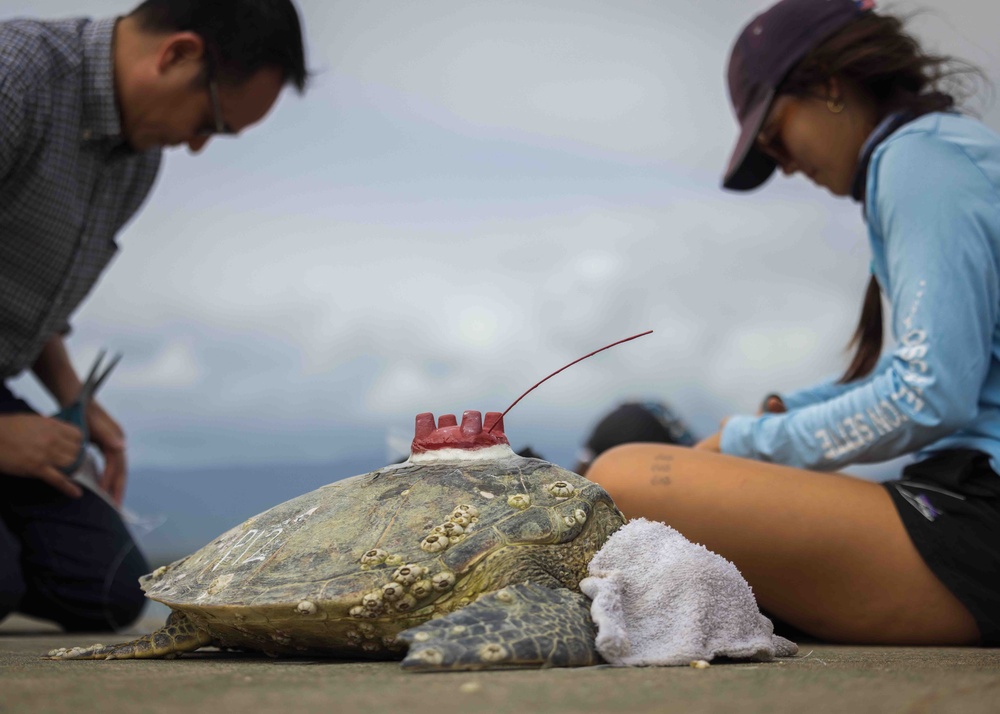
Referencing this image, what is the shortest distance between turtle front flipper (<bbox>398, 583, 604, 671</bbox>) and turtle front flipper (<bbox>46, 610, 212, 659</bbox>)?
22.8 inches

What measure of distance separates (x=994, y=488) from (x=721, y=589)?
31.8 inches

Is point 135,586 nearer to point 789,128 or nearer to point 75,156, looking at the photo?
point 75,156

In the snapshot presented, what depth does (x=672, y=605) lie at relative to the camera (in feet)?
4.23

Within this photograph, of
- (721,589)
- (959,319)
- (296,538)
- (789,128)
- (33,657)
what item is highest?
(789,128)

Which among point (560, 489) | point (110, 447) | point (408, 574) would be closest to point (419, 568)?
point (408, 574)

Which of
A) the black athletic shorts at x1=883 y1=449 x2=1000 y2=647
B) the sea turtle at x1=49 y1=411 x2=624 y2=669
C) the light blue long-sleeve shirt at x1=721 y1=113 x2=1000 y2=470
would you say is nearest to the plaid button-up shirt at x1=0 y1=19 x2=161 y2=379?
the sea turtle at x1=49 y1=411 x2=624 y2=669

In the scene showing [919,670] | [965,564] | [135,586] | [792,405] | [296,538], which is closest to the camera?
[919,670]

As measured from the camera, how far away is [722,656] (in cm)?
130

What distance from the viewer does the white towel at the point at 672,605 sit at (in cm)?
123

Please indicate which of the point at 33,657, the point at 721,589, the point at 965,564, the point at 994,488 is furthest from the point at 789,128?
the point at 33,657

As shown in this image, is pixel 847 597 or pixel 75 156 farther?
pixel 75 156

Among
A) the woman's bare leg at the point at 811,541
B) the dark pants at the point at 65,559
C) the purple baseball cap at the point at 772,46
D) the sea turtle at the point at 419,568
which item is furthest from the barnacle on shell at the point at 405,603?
the dark pants at the point at 65,559

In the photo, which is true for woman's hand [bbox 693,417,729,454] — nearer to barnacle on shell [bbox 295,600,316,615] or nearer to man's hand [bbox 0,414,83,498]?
barnacle on shell [bbox 295,600,316,615]

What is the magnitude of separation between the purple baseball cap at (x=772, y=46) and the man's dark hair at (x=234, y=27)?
1.32 meters
